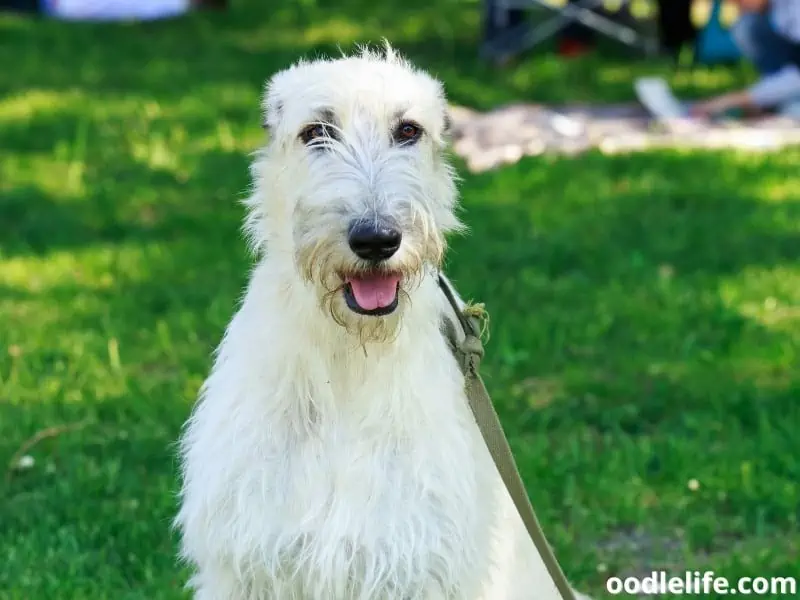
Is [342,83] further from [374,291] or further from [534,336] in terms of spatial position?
[534,336]

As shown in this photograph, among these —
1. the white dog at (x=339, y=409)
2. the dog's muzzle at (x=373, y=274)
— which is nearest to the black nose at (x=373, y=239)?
the dog's muzzle at (x=373, y=274)

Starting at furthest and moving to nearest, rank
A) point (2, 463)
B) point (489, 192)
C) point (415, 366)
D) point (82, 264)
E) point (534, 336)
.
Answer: point (489, 192) < point (82, 264) < point (534, 336) < point (2, 463) < point (415, 366)

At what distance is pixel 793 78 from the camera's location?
11609 millimetres

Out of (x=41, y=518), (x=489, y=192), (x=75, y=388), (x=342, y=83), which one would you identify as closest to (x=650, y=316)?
(x=489, y=192)

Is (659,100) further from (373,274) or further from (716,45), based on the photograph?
(373,274)

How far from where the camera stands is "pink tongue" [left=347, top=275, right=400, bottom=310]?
350 cm

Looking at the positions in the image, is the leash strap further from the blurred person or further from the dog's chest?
the blurred person

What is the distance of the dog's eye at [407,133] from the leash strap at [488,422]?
414 millimetres

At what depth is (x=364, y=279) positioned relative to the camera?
3.49 m

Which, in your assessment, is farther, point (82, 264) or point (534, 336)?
point (82, 264)

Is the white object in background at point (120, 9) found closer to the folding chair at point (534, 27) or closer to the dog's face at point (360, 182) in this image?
the folding chair at point (534, 27)

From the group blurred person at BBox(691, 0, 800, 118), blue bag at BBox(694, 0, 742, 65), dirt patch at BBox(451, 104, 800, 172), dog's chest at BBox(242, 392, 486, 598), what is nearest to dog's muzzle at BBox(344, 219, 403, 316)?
dog's chest at BBox(242, 392, 486, 598)

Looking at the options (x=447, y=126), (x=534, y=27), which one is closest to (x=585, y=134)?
(x=534, y=27)

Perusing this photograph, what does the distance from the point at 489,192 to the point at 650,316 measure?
2475mm
